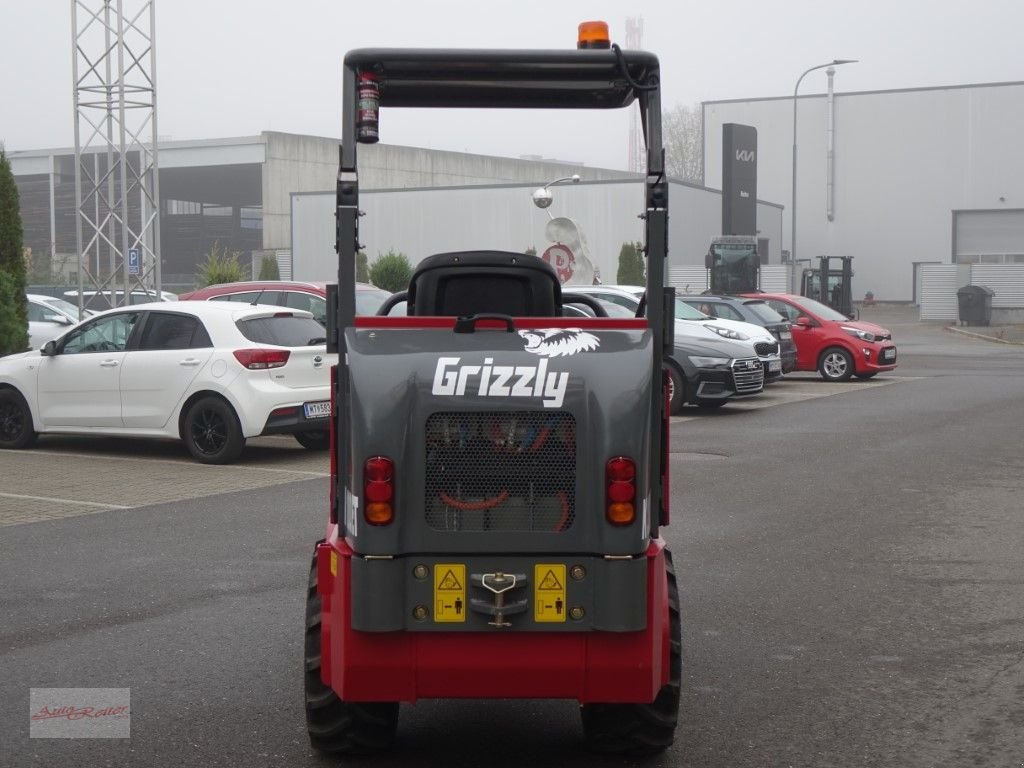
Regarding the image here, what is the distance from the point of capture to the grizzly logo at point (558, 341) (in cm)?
450

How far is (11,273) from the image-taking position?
19188mm

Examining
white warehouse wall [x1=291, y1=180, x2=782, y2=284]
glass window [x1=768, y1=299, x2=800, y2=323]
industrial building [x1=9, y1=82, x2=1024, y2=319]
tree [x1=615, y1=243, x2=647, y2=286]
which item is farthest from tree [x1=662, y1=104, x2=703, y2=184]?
glass window [x1=768, y1=299, x2=800, y2=323]

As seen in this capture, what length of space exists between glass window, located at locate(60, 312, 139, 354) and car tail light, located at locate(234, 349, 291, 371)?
1421mm

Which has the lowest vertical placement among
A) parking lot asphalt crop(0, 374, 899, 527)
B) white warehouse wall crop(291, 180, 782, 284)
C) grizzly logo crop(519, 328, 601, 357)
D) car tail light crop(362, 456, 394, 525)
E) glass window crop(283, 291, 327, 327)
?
parking lot asphalt crop(0, 374, 899, 527)

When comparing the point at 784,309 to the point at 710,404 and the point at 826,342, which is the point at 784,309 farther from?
the point at 710,404

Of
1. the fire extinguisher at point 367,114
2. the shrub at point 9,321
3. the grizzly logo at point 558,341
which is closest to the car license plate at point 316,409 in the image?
the shrub at point 9,321

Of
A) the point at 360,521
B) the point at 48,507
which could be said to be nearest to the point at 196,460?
the point at 48,507

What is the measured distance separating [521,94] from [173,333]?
8645mm

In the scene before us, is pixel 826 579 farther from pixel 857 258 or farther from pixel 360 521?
pixel 857 258

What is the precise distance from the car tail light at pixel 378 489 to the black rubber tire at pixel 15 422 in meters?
10.8

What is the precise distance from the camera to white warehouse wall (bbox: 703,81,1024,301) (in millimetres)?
70562

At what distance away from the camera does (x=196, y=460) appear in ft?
44.3

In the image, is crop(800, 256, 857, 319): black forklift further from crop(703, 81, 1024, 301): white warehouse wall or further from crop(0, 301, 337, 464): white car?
crop(0, 301, 337, 464): white car

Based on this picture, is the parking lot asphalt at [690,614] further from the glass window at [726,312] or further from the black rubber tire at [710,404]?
the glass window at [726,312]
